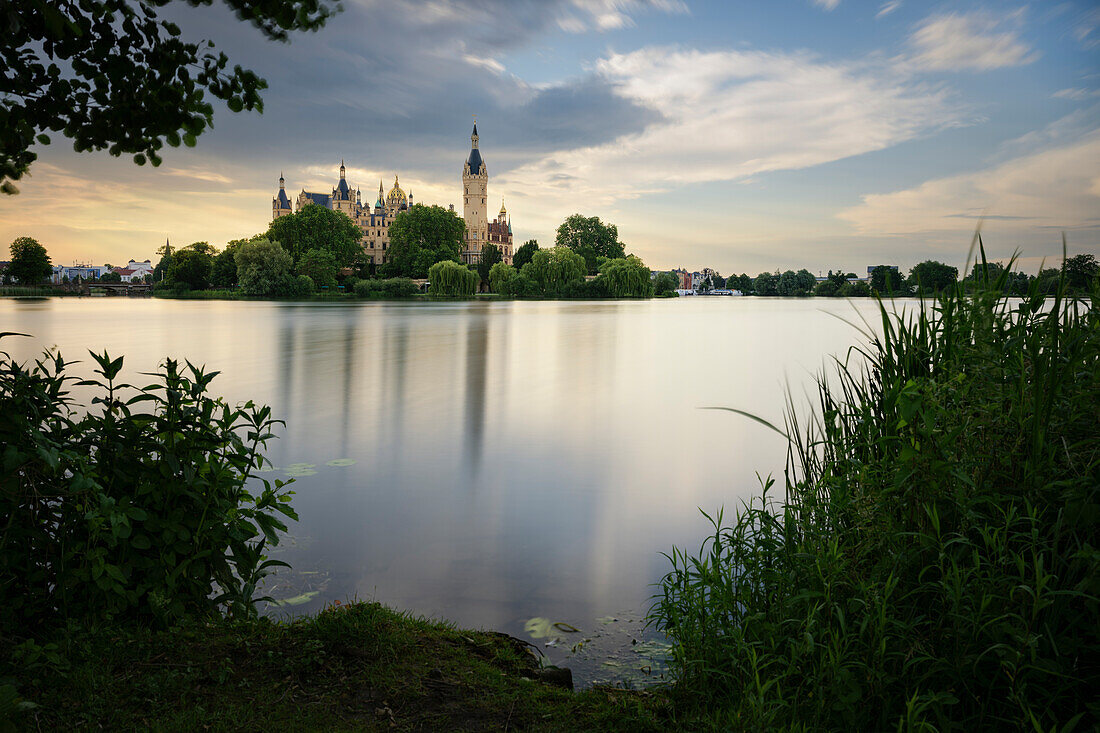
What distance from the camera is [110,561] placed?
3.01 m

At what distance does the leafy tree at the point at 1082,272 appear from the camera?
12.1ft

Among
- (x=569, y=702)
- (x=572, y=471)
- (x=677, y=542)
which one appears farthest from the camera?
(x=572, y=471)

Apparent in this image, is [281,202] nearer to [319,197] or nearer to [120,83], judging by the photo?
[319,197]

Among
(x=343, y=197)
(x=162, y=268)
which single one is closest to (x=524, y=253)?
(x=162, y=268)

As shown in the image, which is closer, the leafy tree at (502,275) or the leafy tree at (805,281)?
the leafy tree at (502,275)

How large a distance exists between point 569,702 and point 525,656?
66cm

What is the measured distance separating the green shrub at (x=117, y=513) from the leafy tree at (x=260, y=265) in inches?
3187

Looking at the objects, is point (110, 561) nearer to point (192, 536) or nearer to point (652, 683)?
point (192, 536)

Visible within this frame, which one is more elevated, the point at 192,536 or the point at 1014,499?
the point at 1014,499

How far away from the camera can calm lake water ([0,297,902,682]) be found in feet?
14.5

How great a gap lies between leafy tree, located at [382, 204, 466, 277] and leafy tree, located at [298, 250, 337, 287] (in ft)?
69.0

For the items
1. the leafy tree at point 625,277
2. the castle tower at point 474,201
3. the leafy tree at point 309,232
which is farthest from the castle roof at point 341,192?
the leafy tree at point 625,277

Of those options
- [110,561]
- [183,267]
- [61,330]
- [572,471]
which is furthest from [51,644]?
[183,267]

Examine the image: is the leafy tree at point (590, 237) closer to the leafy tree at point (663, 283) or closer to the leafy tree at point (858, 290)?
the leafy tree at point (663, 283)
